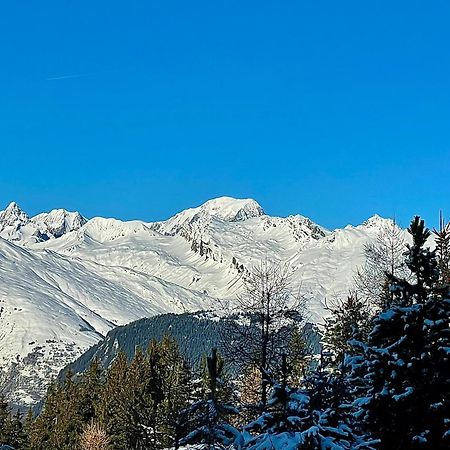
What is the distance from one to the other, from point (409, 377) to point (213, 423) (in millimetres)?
4366

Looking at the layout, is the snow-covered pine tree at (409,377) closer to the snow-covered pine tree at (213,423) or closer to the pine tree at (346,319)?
the snow-covered pine tree at (213,423)

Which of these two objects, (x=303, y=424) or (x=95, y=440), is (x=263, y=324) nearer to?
(x=303, y=424)

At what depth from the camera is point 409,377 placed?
42.8 ft

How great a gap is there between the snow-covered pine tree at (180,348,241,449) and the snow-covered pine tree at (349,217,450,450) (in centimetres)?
306

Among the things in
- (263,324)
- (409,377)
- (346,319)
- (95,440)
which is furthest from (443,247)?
(95,440)

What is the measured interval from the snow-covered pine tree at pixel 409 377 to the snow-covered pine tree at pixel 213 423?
10.0 ft

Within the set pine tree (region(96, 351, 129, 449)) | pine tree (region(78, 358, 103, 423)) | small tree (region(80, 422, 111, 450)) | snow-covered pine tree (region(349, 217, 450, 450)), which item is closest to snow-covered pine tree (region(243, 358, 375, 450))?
snow-covered pine tree (region(349, 217, 450, 450))

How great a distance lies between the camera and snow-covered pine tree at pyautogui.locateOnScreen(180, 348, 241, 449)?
10.4 meters

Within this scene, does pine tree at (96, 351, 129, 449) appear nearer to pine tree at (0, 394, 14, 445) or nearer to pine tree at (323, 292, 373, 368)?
pine tree at (0, 394, 14, 445)

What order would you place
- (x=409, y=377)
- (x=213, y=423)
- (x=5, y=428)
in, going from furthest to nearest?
1. (x=5, y=428)
2. (x=409, y=377)
3. (x=213, y=423)

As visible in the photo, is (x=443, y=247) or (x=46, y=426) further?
(x=46, y=426)

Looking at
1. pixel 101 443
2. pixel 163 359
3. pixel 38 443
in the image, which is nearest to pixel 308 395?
pixel 101 443

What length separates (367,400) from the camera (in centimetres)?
1300

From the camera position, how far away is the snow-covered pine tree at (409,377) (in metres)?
12.7
